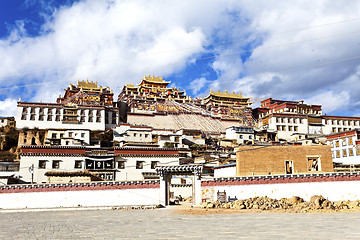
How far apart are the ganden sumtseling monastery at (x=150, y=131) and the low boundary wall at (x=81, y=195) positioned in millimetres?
3934

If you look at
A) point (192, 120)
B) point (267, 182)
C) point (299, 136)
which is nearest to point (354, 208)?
point (267, 182)

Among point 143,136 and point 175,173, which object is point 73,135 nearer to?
point 143,136

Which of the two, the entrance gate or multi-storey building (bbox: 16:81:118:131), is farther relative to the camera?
multi-storey building (bbox: 16:81:118:131)

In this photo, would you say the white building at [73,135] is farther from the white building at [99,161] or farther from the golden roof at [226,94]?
the golden roof at [226,94]

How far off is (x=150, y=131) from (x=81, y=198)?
40844 millimetres

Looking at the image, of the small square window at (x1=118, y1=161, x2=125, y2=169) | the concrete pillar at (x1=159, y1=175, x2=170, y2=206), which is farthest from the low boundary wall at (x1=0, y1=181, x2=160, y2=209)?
the small square window at (x1=118, y1=161, x2=125, y2=169)

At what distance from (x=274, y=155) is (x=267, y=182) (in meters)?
3.13

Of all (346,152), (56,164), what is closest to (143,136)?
(56,164)

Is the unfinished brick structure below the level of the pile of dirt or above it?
above

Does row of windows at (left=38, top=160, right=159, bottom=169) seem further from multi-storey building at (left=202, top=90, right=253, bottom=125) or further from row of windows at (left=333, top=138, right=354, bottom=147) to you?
multi-storey building at (left=202, top=90, right=253, bottom=125)

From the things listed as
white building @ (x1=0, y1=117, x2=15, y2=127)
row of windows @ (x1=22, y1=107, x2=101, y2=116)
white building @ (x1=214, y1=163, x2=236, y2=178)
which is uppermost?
row of windows @ (x1=22, y1=107, x2=101, y2=116)

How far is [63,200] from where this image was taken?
29.7 meters

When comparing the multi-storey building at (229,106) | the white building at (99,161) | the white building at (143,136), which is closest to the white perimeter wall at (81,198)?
the white building at (99,161)

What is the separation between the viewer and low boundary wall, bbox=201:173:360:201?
28.5 metres
